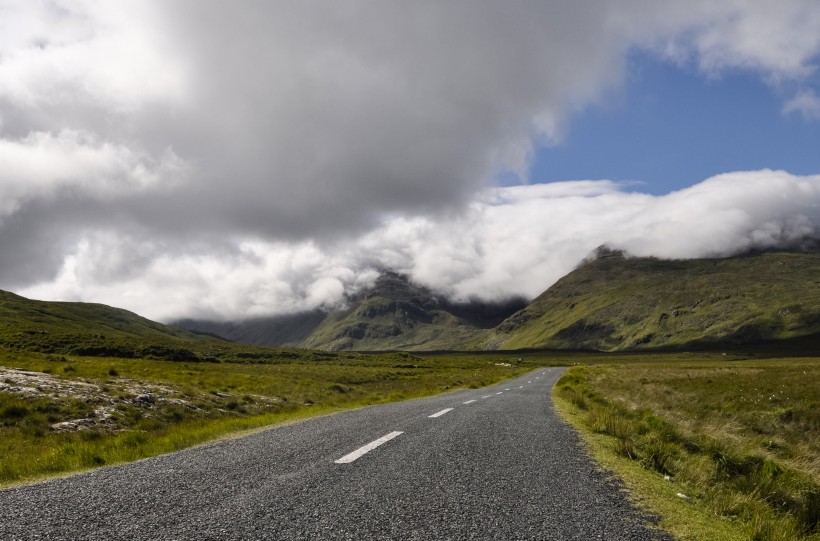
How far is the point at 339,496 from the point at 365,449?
3.25m

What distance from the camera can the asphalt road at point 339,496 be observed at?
5.32m

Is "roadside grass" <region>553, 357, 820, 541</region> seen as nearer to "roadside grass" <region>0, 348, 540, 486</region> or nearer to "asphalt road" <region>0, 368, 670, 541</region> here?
"asphalt road" <region>0, 368, 670, 541</region>

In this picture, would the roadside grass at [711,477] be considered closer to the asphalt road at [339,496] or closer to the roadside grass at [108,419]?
the asphalt road at [339,496]

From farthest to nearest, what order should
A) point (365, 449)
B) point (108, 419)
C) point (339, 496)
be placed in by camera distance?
point (108, 419), point (365, 449), point (339, 496)

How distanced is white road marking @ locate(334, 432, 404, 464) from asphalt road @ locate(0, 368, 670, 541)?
0.04 metres

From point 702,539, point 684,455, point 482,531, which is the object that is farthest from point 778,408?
point 482,531

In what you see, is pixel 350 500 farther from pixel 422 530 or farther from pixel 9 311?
pixel 9 311

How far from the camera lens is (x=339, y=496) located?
6430 mm

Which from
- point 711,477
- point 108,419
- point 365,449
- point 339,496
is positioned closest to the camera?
point 339,496

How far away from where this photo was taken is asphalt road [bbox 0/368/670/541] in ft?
17.5

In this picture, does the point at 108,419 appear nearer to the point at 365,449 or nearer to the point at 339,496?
the point at 365,449

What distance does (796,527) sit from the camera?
20.6 ft

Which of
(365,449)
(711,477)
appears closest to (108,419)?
(365,449)

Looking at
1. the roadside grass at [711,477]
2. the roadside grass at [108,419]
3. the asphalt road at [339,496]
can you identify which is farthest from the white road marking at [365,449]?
the roadside grass at [108,419]
